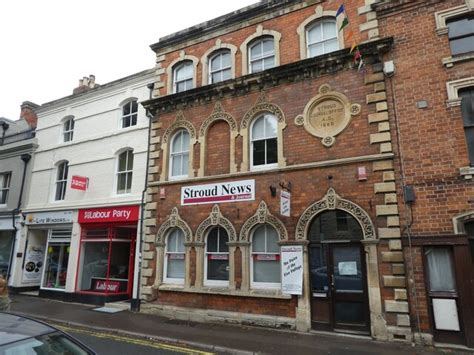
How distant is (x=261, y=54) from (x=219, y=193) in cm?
537

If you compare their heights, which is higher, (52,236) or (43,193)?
(43,193)

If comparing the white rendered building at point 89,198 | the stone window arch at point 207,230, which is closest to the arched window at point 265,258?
the stone window arch at point 207,230

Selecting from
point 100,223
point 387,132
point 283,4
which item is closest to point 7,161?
point 100,223

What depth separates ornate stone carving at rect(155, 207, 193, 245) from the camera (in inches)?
473

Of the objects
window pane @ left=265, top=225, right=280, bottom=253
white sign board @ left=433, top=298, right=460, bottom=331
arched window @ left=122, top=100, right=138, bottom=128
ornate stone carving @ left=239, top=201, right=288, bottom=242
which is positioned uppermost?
arched window @ left=122, top=100, right=138, bottom=128

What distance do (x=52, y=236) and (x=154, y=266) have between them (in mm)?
6916

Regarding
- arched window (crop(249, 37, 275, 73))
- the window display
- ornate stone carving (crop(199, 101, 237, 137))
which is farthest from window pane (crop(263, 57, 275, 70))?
the window display

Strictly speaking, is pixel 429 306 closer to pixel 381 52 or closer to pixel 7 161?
pixel 381 52

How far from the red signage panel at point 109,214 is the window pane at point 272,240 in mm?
5687

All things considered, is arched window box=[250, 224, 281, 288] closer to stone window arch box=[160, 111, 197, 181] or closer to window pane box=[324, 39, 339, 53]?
stone window arch box=[160, 111, 197, 181]

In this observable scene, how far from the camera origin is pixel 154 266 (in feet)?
40.9

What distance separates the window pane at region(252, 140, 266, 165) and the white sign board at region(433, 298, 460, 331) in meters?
6.32

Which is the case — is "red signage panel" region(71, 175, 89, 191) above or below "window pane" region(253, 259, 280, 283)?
Answer: above

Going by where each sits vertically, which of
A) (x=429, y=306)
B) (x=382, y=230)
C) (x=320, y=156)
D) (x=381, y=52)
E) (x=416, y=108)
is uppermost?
(x=381, y=52)
